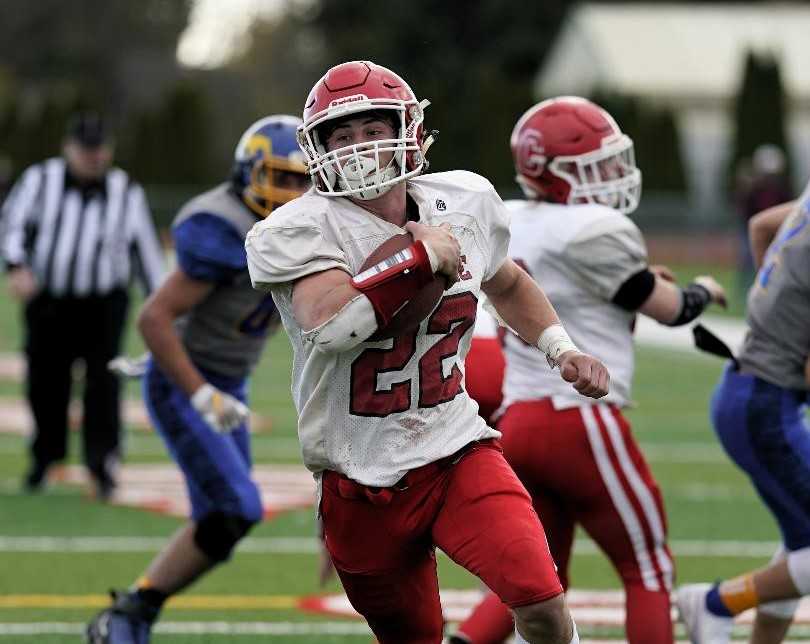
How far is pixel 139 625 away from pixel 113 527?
269cm

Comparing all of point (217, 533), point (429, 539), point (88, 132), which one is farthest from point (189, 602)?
point (88, 132)

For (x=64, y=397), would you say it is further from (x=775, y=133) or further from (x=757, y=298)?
(x=775, y=133)

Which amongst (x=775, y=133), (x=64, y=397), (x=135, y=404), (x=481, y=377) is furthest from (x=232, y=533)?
(x=775, y=133)

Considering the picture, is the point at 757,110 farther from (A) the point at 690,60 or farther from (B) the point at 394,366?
(B) the point at 394,366

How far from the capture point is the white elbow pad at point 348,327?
11.8 ft

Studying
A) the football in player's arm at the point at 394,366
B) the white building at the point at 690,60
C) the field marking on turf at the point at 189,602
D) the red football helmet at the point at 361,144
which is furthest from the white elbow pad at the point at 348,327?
the white building at the point at 690,60

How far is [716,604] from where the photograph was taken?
16.3 feet

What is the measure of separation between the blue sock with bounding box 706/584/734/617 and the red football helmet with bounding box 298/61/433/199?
1.77m

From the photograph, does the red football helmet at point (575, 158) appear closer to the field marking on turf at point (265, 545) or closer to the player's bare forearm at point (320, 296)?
the player's bare forearm at point (320, 296)

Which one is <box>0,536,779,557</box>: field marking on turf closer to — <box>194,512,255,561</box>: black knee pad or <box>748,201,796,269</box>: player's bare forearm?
<box>194,512,255,561</box>: black knee pad

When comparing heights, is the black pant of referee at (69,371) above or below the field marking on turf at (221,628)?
below

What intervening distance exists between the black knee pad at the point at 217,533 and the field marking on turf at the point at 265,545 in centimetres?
193

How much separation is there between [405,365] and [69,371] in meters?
5.39

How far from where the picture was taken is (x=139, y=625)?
512 cm
